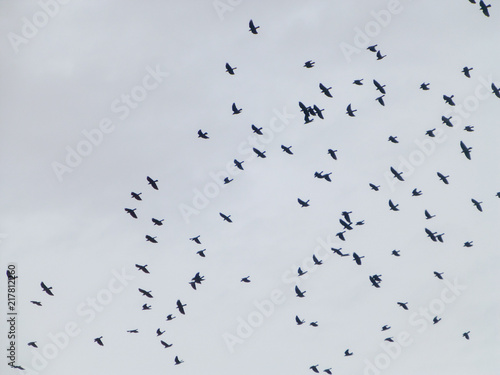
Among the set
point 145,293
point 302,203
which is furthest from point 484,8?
point 145,293

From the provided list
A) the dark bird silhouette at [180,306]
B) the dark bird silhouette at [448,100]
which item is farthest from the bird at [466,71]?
the dark bird silhouette at [180,306]

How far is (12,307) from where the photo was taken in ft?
207

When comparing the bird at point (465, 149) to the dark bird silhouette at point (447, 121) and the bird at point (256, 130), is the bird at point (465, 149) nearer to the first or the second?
the dark bird silhouette at point (447, 121)

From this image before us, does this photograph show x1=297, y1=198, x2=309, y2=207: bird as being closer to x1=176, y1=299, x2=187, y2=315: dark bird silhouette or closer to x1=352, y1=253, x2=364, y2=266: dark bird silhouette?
x1=352, y1=253, x2=364, y2=266: dark bird silhouette

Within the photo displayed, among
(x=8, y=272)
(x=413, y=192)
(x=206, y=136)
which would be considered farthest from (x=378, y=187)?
(x=8, y=272)

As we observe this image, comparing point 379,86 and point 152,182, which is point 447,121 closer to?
point 379,86

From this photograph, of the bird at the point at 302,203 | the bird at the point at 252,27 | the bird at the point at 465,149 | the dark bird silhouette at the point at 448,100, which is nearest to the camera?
the bird at the point at 252,27

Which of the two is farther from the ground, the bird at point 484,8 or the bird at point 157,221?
the bird at point 157,221

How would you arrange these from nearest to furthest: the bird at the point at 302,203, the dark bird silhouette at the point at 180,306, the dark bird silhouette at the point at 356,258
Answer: the dark bird silhouette at the point at 180,306 < the bird at the point at 302,203 < the dark bird silhouette at the point at 356,258

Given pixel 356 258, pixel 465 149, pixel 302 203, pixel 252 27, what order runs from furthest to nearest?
1. pixel 356 258
2. pixel 302 203
3. pixel 465 149
4. pixel 252 27

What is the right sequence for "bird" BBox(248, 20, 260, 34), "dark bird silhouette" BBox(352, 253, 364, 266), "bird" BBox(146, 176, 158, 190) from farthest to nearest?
"dark bird silhouette" BBox(352, 253, 364, 266)
"bird" BBox(146, 176, 158, 190)
"bird" BBox(248, 20, 260, 34)

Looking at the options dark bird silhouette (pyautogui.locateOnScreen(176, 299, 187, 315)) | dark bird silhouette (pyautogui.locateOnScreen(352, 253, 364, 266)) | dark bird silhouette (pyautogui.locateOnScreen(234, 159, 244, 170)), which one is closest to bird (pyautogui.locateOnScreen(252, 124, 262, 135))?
dark bird silhouette (pyautogui.locateOnScreen(234, 159, 244, 170))

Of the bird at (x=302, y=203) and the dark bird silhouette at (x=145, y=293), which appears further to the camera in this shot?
the dark bird silhouette at (x=145, y=293)

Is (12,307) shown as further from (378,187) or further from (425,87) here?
(425,87)
